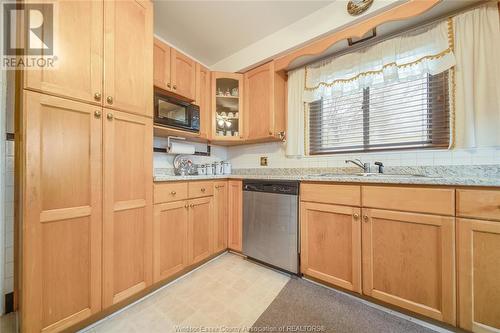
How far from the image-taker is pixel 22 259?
3.04 feet

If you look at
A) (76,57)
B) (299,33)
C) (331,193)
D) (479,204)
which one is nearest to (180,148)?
(76,57)

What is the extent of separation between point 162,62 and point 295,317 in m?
2.35

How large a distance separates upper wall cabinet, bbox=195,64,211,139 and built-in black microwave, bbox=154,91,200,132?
0.10 meters

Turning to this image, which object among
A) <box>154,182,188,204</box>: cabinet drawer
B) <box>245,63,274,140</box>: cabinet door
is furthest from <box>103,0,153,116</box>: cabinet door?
<box>245,63,274,140</box>: cabinet door

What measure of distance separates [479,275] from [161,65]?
2686 mm

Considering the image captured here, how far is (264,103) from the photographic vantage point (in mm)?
2219

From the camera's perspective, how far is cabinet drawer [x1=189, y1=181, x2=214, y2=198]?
1.81m

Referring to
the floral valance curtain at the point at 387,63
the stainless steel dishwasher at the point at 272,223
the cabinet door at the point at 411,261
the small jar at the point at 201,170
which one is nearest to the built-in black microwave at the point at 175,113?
the small jar at the point at 201,170

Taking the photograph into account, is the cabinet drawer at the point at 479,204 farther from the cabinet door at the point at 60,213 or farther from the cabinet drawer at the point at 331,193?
the cabinet door at the point at 60,213

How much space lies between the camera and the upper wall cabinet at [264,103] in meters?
2.16

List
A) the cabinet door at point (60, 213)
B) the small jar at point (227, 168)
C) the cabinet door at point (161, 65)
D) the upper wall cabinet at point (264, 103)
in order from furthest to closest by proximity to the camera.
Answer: the small jar at point (227, 168) < the upper wall cabinet at point (264, 103) < the cabinet door at point (161, 65) < the cabinet door at point (60, 213)

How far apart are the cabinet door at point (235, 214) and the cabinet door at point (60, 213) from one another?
1235 mm

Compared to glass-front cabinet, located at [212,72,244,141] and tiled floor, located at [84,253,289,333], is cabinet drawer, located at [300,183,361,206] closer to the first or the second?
tiled floor, located at [84,253,289,333]

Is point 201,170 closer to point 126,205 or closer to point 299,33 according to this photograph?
point 126,205
